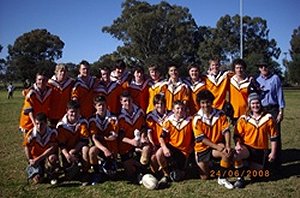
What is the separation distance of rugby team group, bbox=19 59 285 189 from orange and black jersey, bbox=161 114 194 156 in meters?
0.02

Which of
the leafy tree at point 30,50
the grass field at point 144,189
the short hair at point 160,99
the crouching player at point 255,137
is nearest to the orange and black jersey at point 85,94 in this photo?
the short hair at point 160,99

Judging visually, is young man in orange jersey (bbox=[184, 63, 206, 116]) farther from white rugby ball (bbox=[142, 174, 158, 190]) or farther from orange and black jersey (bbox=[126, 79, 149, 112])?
white rugby ball (bbox=[142, 174, 158, 190])

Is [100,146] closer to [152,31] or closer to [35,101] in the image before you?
[35,101]

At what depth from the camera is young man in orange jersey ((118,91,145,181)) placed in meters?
6.78

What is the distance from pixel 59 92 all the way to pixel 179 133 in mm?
2559

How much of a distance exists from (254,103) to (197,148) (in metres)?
1.28

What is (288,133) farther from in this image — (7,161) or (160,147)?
(7,161)

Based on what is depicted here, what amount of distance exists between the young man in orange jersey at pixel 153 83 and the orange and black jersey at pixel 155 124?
0.51 m

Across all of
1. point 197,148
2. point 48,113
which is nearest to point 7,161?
point 48,113

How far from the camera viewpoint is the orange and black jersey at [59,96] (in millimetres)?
7266

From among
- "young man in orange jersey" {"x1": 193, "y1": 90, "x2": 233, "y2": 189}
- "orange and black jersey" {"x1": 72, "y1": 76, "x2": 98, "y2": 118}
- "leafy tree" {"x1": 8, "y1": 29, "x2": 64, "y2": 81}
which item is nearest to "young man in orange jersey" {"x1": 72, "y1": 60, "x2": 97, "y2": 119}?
"orange and black jersey" {"x1": 72, "y1": 76, "x2": 98, "y2": 118}

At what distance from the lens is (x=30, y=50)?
73250 millimetres

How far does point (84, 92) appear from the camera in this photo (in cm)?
750

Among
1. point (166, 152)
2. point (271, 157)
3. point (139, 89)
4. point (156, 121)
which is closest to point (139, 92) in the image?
point (139, 89)
